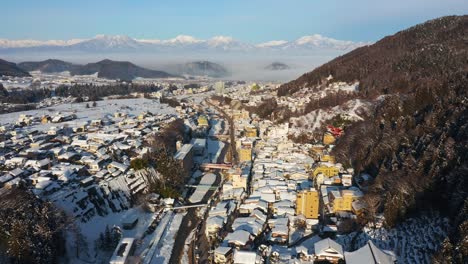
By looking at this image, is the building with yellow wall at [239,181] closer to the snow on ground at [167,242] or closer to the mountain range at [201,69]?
the snow on ground at [167,242]

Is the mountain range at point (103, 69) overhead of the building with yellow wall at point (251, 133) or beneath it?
overhead

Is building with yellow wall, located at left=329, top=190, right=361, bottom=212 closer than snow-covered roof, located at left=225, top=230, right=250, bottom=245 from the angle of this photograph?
No

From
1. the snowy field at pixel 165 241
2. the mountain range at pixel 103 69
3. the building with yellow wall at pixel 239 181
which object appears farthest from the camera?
the mountain range at pixel 103 69

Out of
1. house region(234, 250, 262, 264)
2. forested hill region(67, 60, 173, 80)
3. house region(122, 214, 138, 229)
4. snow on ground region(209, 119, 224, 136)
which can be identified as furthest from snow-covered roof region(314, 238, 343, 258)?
forested hill region(67, 60, 173, 80)

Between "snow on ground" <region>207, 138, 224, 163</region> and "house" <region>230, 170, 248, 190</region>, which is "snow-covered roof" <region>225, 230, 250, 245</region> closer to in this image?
"house" <region>230, 170, 248, 190</region>

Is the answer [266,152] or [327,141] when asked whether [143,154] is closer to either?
[266,152]

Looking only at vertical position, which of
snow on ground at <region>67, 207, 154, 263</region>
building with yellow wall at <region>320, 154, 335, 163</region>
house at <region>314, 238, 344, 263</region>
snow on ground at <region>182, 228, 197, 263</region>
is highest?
building with yellow wall at <region>320, 154, 335, 163</region>

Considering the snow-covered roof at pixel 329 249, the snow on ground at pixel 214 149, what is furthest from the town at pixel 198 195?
the snow on ground at pixel 214 149
